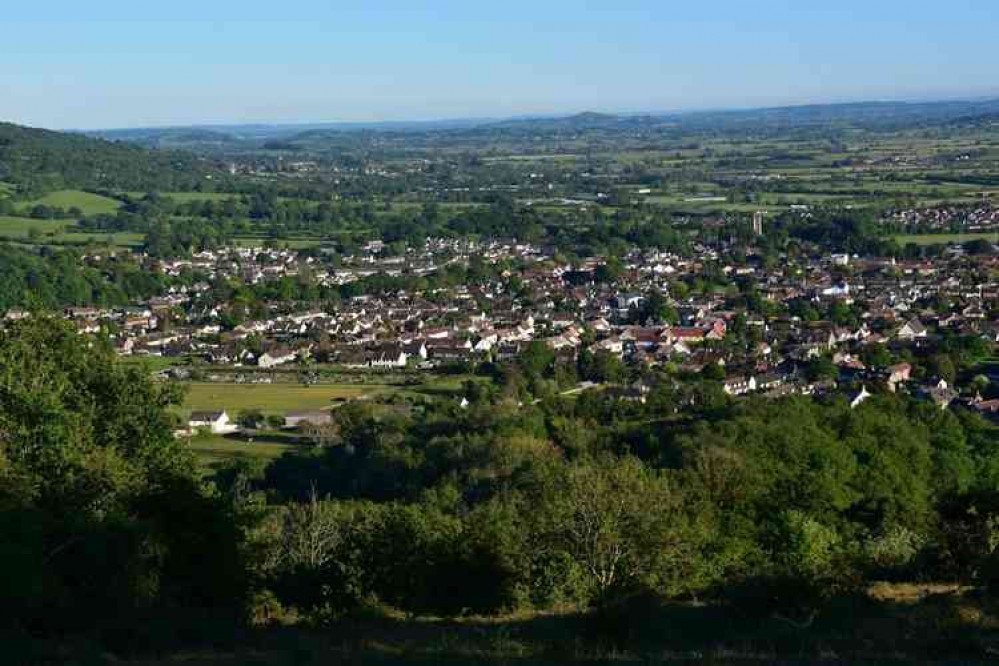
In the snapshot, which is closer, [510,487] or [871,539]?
[871,539]

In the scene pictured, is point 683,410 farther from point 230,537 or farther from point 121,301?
point 121,301

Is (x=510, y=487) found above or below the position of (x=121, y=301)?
above

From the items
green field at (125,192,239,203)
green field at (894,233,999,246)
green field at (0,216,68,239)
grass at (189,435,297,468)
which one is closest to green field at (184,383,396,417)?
grass at (189,435,297,468)

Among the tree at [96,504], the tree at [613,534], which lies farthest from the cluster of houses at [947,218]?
the tree at [96,504]

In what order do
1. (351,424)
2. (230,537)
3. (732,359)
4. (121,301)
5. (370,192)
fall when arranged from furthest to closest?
(370,192) → (121,301) → (732,359) → (351,424) → (230,537)

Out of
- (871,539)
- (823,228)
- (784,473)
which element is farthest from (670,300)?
(871,539)

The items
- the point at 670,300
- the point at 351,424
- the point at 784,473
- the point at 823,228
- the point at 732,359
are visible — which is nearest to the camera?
the point at 784,473

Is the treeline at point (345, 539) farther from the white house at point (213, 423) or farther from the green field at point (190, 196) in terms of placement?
the green field at point (190, 196)
